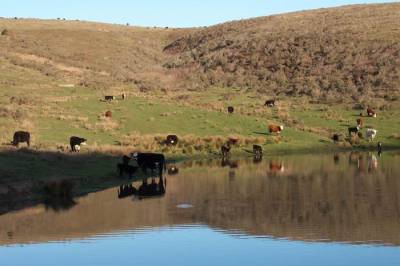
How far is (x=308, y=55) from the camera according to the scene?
9800cm

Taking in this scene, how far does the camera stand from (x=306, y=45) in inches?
4018

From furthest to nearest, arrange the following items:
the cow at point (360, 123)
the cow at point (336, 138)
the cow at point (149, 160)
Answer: the cow at point (360, 123)
the cow at point (336, 138)
the cow at point (149, 160)

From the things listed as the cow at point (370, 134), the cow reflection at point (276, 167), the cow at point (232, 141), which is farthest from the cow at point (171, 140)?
the cow at point (370, 134)

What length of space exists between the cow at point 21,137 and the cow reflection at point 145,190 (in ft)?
32.1

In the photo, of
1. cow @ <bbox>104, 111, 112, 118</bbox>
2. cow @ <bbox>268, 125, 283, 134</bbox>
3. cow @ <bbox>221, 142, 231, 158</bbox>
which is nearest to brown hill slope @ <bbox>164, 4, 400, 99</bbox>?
cow @ <bbox>268, 125, 283, 134</bbox>

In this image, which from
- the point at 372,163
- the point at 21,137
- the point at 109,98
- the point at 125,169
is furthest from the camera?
the point at 109,98

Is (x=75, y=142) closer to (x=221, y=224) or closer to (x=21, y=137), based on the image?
(x=21, y=137)

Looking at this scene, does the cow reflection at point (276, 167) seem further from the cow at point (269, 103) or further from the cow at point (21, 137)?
the cow at point (269, 103)

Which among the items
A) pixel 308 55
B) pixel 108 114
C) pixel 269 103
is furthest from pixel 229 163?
pixel 308 55

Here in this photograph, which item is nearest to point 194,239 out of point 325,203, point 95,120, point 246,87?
point 325,203

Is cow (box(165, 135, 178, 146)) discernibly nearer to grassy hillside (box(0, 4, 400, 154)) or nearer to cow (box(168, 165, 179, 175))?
grassy hillside (box(0, 4, 400, 154))

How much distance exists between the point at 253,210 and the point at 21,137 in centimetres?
2041

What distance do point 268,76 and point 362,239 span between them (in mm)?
70722

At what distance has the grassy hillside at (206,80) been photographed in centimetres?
5456
